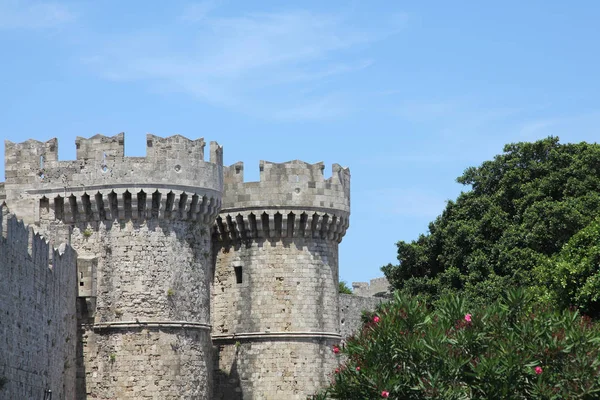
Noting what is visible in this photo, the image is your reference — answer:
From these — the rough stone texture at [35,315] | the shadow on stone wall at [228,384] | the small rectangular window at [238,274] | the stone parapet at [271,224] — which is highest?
the stone parapet at [271,224]

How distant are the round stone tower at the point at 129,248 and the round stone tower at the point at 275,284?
361 centimetres

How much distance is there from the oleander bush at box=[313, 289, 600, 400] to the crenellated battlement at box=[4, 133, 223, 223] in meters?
8.92

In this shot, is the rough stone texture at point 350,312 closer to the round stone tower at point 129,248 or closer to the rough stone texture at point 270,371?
the rough stone texture at point 270,371

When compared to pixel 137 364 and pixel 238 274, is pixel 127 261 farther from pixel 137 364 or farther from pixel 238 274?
pixel 238 274

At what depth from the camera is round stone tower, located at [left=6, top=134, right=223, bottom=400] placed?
136 ft

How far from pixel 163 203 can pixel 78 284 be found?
3.09 metres

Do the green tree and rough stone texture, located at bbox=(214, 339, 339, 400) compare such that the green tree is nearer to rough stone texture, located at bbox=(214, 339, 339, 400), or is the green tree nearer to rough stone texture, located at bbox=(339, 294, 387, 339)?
rough stone texture, located at bbox=(214, 339, 339, 400)

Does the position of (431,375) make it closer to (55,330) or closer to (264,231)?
(55,330)

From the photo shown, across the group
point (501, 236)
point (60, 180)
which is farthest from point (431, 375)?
point (501, 236)

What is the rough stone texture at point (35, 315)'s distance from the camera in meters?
34.8

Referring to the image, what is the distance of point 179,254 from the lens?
42.6 m

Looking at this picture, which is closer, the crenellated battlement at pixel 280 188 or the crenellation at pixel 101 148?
the crenellation at pixel 101 148

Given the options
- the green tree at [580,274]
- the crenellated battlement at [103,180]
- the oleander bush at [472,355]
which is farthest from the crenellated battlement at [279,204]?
the oleander bush at [472,355]

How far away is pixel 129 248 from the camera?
42.0 m
